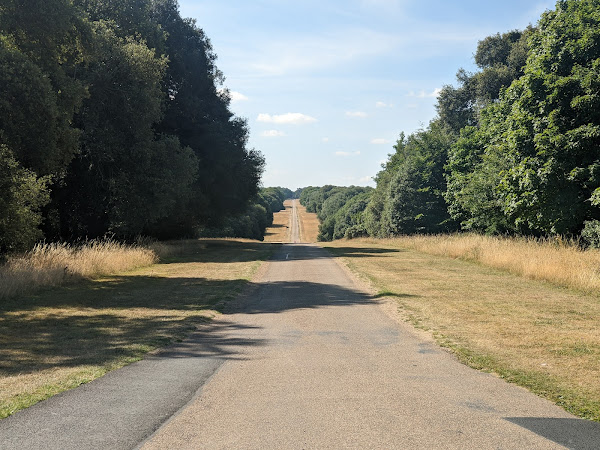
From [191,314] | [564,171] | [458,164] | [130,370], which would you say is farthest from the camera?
[458,164]

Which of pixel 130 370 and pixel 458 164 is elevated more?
pixel 458 164

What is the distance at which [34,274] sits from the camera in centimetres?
1510

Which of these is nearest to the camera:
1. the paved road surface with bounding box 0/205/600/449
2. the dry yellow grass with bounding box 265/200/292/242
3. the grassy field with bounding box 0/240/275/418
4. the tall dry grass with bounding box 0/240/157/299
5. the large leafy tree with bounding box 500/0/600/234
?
the paved road surface with bounding box 0/205/600/449

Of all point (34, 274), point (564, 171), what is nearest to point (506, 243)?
→ point (564, 171)

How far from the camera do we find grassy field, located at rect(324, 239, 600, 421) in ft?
21.0

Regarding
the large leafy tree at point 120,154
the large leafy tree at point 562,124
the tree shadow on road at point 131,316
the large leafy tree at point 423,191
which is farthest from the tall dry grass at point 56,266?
the large leafy tree at point 423,191

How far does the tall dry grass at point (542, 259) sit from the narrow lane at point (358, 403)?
8.74 meters

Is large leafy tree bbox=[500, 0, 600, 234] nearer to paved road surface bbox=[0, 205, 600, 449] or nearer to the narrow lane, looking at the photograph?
the narrow lane

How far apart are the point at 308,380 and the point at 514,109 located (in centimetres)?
1958

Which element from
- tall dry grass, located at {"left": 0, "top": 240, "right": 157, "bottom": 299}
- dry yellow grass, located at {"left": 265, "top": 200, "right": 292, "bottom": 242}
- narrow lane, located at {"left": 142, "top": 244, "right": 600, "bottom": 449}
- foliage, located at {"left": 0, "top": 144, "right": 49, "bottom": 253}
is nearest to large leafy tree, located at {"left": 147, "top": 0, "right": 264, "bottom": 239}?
tall dry grass, located at {"left": 0, "top": 240, "right": 157, "bottom": 299}

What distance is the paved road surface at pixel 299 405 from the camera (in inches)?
174

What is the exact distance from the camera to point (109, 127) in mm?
22281

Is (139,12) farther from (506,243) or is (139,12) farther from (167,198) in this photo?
(506,243)

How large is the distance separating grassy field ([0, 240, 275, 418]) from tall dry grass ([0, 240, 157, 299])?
1.37ft
